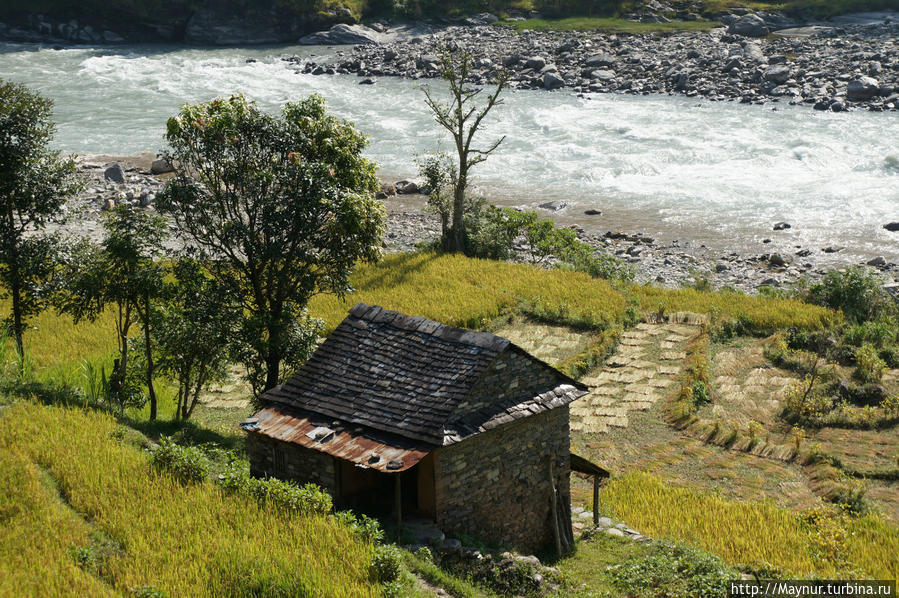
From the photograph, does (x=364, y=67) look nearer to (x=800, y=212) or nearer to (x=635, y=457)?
(x=800, y=212)

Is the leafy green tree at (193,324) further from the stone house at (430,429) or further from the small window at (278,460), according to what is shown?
the small window at (278,460)

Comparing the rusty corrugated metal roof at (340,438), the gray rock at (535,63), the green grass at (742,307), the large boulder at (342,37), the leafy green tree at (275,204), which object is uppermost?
the large boulder at (342,37)

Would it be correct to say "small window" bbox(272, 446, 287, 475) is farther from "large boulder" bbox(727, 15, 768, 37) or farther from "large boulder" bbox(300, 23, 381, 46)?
"large boulder" bbox(727, 15, 768, 37)

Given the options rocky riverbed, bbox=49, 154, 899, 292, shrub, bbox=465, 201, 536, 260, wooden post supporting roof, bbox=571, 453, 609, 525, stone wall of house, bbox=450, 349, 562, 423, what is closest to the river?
rocky riverbed, bbox=49, 154, 899, 292

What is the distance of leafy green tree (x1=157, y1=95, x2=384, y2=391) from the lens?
1941 centimetres

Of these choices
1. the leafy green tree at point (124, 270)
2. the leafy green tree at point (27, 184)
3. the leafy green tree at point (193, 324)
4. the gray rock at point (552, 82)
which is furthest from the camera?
the gray rock at point (552, 82)

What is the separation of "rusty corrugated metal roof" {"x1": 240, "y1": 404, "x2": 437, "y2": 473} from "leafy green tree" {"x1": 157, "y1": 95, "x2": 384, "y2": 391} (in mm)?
3550

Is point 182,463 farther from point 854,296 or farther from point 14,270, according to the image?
point 854,296

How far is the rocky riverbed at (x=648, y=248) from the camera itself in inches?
1422

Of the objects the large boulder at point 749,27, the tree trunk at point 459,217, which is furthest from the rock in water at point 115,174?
the large boulder at point 749,27

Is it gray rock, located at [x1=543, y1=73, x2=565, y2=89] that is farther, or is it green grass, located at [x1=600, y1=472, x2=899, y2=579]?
gray rock, located at [x1=543, y1=73, x2=565, y2=89]

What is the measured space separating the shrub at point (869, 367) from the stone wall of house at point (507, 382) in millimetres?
12576

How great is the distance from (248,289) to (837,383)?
49.6 ft

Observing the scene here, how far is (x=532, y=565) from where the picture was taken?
48.8ft
